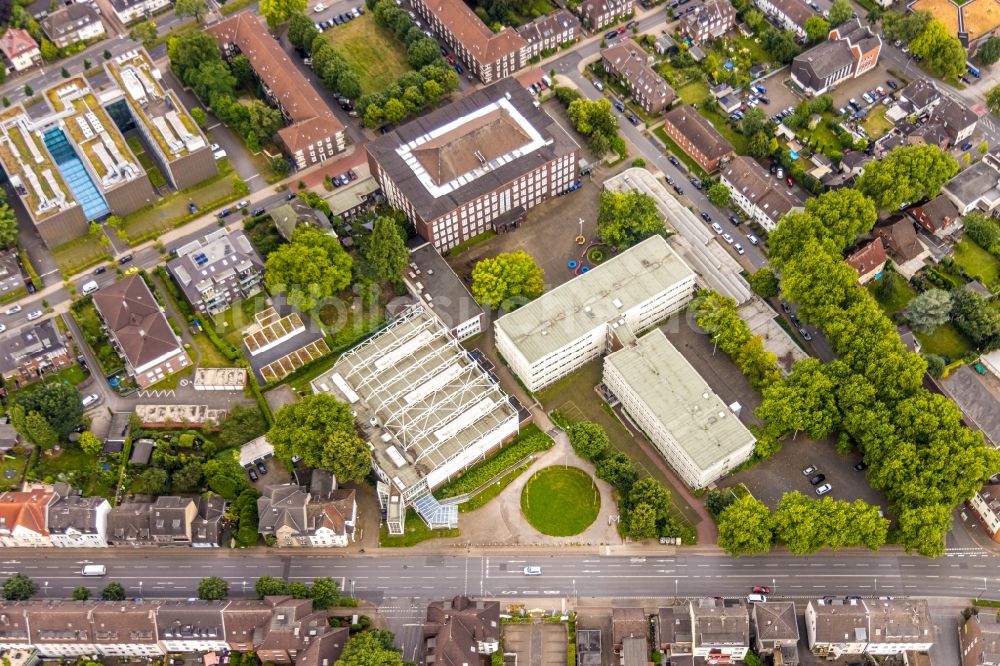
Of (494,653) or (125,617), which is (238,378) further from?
(494,653)

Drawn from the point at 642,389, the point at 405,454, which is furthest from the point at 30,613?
the point at 642,389

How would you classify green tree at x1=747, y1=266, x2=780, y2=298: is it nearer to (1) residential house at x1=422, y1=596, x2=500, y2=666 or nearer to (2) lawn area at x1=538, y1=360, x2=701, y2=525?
(2) lawn area at x1=538, y1=360, x2=701, y2=525

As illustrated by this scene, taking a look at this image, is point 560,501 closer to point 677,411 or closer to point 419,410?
point 677,411

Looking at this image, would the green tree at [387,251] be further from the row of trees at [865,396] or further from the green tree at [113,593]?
the row of trees at [865,396]

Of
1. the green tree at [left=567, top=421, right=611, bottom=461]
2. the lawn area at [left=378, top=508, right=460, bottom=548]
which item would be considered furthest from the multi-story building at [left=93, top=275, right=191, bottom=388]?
the green tree at [left=567, top=421, right=611, bottom=461]

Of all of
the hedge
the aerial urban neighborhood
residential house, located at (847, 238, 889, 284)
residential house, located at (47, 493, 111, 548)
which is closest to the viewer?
the aerial urban neighborhood

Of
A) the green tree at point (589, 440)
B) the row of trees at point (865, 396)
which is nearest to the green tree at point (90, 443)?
the green tree at point (589, 440)
